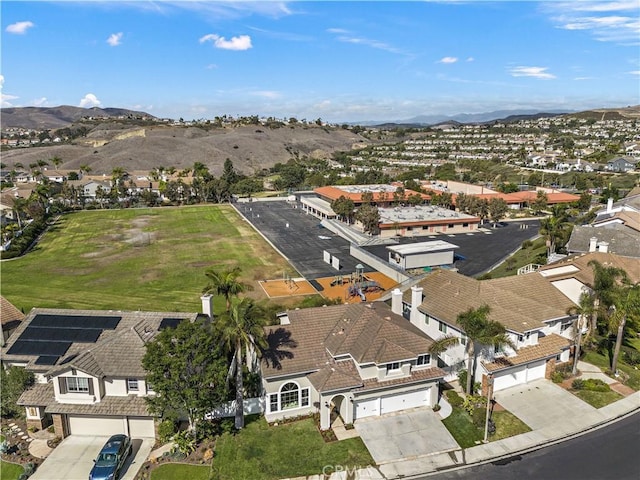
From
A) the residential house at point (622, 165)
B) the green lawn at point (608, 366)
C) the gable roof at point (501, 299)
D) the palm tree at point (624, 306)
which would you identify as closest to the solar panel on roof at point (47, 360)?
the gable roof at point (501, 299)

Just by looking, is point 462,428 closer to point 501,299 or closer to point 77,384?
point 501,299

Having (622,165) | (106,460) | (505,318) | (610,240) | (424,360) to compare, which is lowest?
(106,460)

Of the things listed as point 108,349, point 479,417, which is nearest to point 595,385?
point 479,417

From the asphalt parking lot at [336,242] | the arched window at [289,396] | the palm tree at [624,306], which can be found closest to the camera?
the arched window at [289,396]

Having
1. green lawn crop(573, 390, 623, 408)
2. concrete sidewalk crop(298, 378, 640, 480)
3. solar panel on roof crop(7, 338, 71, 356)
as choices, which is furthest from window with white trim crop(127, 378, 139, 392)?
green lawn crop(573, 390, 623, 408)

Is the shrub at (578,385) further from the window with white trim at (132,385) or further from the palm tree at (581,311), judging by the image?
the window with white trim at (132,385)
